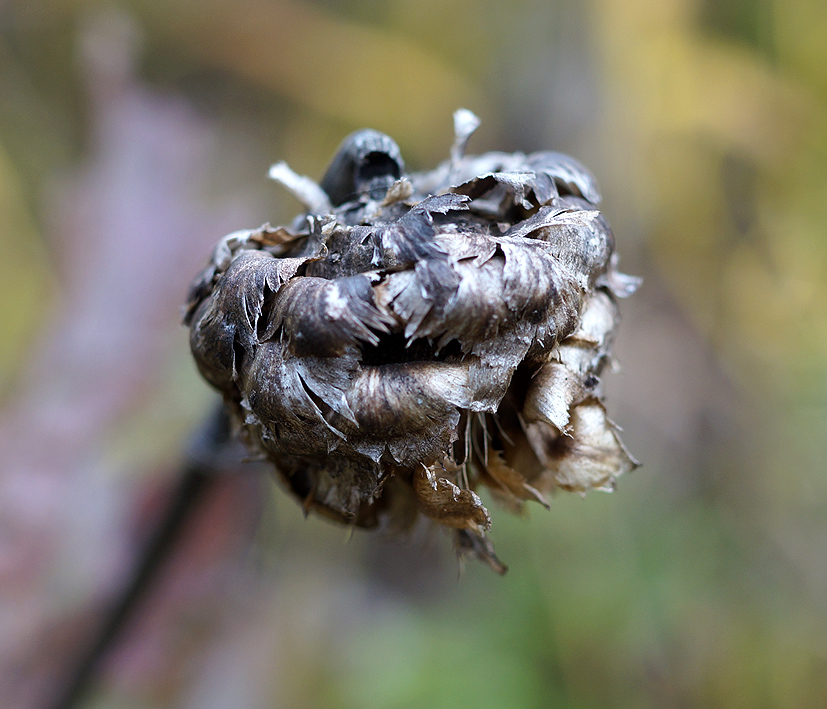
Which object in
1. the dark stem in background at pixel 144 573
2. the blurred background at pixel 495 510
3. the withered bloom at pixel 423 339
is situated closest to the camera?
the withered bloom at pixel 423 339

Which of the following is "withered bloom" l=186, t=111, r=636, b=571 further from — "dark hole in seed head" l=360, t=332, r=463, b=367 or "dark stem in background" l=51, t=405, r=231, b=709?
"dark stem in background" l=51, t=405, r=231, b=709

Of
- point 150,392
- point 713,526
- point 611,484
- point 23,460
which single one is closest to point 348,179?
point 611,484

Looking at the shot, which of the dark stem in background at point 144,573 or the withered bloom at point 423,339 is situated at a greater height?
the withered bloom at point 423,339

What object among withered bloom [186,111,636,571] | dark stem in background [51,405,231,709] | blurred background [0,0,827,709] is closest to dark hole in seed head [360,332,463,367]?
withered bloom [186,111,636,571]

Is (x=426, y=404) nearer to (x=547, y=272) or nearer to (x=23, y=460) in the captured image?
(x=547, y=272)

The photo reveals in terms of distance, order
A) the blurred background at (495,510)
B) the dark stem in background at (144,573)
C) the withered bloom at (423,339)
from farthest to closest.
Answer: the blurred background at (495,510) → the dark stem in background at (144,573) → the withered bloom at (423,339)

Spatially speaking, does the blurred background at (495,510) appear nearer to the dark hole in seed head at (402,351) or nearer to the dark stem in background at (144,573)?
the dark stem in background at (144,573)

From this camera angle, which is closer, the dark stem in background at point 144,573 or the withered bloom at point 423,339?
the withered bloom at point 423,339

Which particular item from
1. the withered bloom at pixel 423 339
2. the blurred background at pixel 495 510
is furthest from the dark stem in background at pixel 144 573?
the withered bloom at pixel 423 339
